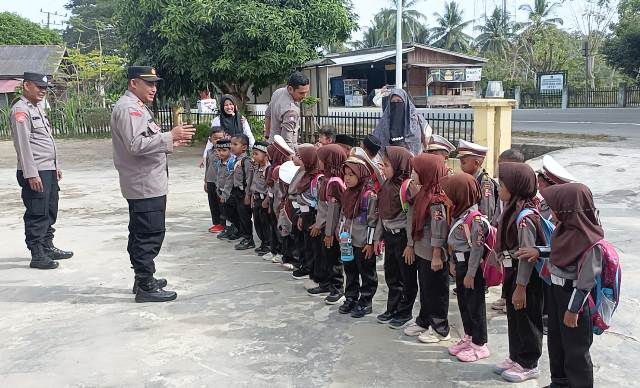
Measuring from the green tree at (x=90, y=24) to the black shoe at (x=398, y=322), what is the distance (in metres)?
45.8

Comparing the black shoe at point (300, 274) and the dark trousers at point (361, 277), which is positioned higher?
the dark trousers at point (361, 277)

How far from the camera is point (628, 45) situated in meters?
27.4

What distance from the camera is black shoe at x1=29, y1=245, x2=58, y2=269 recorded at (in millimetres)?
5578

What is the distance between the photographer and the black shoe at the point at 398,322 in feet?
13.1

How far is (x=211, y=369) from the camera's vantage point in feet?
11.4

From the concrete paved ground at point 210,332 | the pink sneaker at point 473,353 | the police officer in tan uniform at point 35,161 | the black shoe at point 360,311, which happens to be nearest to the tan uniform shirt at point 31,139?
the police officer in tan uniform at point 35,161

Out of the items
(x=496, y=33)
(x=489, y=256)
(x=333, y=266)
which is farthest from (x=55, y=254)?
(x=496, y=33)

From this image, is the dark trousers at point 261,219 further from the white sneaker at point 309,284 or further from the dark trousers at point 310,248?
the white sneaker at point 309,284

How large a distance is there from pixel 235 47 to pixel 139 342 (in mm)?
10248

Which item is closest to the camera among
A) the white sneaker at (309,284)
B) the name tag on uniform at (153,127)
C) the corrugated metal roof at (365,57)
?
the name tag on uniform at (153,127)

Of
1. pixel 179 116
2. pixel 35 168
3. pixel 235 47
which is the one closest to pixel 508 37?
pixel 179 116

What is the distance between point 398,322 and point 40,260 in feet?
12.0

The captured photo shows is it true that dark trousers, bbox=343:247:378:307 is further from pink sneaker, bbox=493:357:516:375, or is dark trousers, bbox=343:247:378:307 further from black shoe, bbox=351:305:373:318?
pink sneaker, bbox=493:357:516:375

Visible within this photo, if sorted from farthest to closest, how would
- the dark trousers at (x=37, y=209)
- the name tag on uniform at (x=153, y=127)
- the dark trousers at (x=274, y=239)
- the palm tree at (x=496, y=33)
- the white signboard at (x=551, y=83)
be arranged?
1. the palm tree at (x=496, y=33)
2. the white signboard at (x=551, y=83)
3. the dark trousers at (x=274, y=239)
4. the dark trousers at (x=37, y=209)
5. the name tag on uniform at (x=153, y=127)
